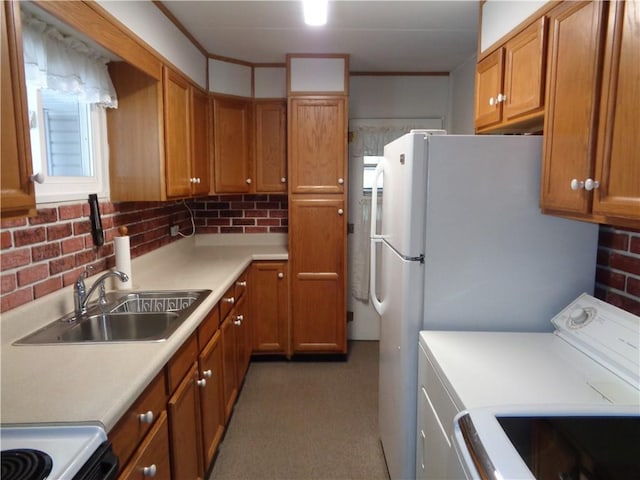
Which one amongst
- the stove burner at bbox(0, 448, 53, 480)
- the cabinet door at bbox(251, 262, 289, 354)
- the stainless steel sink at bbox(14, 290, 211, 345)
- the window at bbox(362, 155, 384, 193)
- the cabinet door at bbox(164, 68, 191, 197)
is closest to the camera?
the stove burner at bbox(0, 448, 53, 480)

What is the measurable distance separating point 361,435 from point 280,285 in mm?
1316

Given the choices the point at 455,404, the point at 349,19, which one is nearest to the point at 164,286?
the point at 455,404

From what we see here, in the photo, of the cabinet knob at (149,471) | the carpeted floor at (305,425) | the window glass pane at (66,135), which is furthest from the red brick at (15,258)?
the carpeted floor at (305,425)

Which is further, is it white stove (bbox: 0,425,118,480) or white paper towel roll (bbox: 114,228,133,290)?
white paper towel roll (bbox: 114,228,133,290)

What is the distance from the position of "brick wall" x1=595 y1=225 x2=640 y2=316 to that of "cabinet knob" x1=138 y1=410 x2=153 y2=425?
1679 millimetres

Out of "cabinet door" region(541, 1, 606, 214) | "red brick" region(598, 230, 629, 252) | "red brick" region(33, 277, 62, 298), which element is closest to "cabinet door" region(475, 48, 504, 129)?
"cabinet door" region(541, 1, 606, 214)

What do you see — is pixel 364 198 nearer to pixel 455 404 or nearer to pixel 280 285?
pixel 280 285

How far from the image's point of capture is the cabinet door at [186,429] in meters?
1.58

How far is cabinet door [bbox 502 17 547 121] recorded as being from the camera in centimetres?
166

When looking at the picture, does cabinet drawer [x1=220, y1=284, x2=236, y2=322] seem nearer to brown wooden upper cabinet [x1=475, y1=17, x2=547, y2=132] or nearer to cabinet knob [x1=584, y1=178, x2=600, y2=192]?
brown wooden upper cabinet [x1=475, y1=17, x2=547, y2=132]

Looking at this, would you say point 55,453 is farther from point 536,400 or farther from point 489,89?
point 489,89

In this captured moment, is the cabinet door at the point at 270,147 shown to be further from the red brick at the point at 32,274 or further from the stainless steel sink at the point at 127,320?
the red brick at the point at 32,274

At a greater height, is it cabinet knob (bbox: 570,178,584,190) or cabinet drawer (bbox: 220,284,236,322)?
cabinet knob (bbox: 570,178,584,190)

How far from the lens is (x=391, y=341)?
2.05 m
